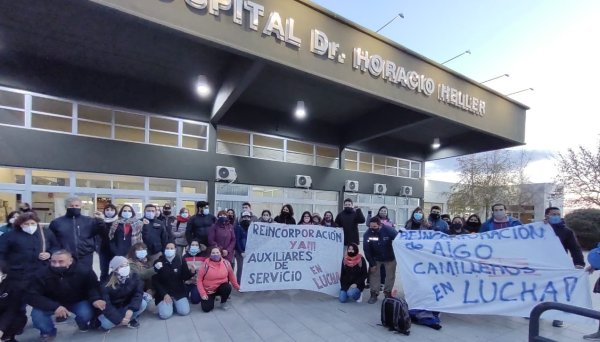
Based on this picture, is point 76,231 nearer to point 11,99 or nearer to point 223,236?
point 223,236

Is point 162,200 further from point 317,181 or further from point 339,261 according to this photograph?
point 339,261

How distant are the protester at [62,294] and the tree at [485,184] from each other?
26.6m

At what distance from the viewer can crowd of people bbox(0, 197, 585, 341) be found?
13.7 feet

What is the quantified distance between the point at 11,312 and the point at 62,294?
523 mm

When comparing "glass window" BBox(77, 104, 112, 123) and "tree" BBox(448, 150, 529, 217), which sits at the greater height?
"glass window" BBox(77, 104, 112, 123)

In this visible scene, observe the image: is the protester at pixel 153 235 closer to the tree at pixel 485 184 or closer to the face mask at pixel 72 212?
the face mask at pixel 72 212

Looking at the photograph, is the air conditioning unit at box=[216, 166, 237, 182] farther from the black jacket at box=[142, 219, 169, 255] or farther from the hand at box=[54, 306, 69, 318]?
the hand at box=[54, 306, 69, 318]

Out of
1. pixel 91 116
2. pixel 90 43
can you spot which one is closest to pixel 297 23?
pixel 90 43

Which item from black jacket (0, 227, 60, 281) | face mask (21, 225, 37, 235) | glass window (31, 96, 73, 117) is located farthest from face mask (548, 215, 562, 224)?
glass window (31, 96, 73, 117)

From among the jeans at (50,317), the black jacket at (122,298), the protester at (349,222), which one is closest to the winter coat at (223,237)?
the black jacket at (122,298)

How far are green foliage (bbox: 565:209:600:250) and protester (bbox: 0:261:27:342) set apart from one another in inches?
821

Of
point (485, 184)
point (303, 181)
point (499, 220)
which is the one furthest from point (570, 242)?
point (485, 184)

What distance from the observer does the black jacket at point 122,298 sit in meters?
4.31

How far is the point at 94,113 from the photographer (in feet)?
34.8
